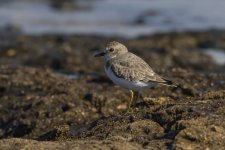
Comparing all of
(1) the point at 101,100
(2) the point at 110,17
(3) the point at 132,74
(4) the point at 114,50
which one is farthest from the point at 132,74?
(2) the point at 110,17

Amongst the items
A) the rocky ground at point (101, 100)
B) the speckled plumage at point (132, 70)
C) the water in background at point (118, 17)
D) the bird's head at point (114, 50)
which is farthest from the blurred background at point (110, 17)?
the speckled plumage at point (132, 70)

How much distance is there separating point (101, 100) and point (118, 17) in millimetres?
14225

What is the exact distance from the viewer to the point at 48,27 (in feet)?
72.3

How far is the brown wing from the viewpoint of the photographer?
8.23 meters

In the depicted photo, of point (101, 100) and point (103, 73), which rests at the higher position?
point (101, 100)

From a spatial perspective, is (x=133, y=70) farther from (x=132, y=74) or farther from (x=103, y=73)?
(x=103, y=73)

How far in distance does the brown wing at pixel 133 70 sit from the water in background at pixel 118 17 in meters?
11.5

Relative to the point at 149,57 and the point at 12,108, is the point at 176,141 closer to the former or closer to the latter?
→ the point at 12,108

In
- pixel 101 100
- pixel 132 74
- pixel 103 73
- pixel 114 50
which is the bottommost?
pixel 103 73

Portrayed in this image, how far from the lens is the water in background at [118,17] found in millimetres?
21312

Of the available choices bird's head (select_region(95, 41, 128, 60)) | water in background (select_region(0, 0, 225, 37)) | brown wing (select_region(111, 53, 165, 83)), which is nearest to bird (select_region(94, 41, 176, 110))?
brown wing (select_region(111, 53, 165, 83))

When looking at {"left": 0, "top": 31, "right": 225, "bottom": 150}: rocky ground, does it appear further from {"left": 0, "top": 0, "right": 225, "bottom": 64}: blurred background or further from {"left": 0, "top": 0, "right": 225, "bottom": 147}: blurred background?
{"left": 0, "top": 0, "right": 225, "bottom": 64}: blurred background

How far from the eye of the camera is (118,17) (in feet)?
76.9

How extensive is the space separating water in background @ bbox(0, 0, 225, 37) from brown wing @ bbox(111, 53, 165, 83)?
1151cm
